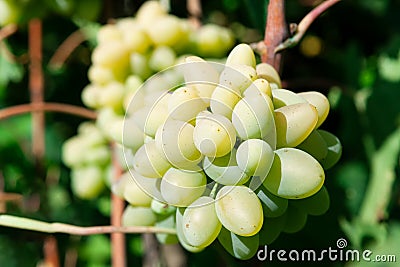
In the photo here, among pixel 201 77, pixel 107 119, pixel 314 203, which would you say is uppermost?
pixel 201 77

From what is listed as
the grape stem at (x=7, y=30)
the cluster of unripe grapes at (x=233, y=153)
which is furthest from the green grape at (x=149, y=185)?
the grape stem at (x=7, y=30)

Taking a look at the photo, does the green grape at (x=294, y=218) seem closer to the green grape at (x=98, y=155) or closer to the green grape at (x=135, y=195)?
the green grape at (x=135, y=195)

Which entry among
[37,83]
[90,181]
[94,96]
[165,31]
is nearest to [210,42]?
[165,31]

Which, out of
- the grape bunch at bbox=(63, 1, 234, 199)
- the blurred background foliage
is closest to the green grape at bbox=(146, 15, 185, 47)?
the grape bunch at bbox=(63, 1, 234, 199)

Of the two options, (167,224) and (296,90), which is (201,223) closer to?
(167,224)

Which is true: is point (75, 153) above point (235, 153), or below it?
below

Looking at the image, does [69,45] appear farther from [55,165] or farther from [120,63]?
[120,63]

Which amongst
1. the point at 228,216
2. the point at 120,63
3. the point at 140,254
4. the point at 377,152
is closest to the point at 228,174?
the point at 228,216
